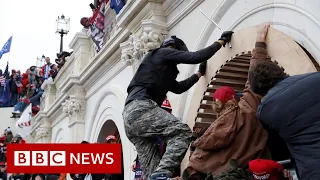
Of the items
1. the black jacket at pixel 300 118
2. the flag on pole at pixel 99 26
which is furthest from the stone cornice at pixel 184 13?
the flag on pole at pixel 99 26

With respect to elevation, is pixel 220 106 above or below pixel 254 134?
above

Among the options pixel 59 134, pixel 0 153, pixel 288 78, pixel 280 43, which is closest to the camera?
pixel 288 78

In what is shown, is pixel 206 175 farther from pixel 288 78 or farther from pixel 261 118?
pixel 288 78

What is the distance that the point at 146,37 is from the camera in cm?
664

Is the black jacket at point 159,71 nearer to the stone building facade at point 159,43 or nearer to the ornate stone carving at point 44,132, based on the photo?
the stone building facade at point 159,43

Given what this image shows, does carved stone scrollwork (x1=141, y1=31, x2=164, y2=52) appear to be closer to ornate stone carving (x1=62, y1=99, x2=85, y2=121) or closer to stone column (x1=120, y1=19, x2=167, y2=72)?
stone column (x1=120, y1=19, x2=167, y2=72)

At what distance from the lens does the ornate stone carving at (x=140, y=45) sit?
21.7ft

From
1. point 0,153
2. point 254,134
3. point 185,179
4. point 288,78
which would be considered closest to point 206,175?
point 185,179

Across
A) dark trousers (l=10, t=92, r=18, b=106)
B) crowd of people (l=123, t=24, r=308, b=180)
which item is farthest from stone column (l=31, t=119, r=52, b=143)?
dark trousers (l=10, t=92, r=18, b=106)

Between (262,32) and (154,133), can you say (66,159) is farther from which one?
(262,32)

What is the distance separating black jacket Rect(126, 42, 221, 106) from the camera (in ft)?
13.8

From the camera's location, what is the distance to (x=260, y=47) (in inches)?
166

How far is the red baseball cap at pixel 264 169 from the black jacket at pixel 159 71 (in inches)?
50.8

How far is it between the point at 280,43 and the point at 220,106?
0.80m
